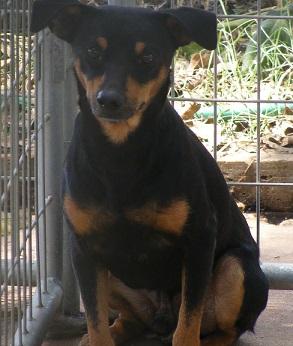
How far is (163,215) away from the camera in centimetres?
384

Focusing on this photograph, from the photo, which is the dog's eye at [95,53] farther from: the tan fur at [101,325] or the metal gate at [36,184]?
the tan fur at [101,325]

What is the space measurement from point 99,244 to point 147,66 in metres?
0.76

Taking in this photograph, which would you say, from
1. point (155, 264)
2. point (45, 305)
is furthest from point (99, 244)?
point (45, 305)

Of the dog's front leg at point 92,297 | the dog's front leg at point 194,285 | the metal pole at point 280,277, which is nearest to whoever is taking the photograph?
the dog's front leg at point 194,285

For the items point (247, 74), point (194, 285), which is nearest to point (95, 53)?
point (194, 285)

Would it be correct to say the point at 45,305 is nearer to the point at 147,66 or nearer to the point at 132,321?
the point at 132,321

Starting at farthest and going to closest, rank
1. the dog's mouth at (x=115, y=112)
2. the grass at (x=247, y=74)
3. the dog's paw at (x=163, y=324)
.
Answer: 1. the grass at (x=247, y=74)
2. the dog's paw at (x=163, y=324)
3. the dog's mouth at (x=115, y=112)

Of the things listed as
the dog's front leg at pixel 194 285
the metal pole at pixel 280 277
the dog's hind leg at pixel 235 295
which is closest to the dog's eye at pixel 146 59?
the dog's front leg at pixel 194 285

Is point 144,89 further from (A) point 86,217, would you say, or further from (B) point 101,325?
(B) point 101,325

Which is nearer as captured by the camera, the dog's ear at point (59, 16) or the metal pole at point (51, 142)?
the dog's ear at point (59, 16)

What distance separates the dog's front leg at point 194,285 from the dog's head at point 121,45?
572 mm

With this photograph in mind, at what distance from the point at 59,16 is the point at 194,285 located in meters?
1.19

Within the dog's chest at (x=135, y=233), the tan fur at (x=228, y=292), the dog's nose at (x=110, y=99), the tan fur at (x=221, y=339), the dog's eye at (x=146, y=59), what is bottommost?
the tan fur at (x=221, y=339)

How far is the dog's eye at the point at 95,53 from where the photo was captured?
3.67 meters
